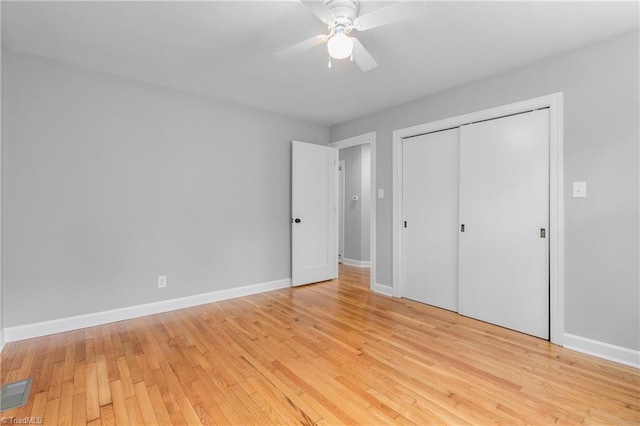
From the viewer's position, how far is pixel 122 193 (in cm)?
306

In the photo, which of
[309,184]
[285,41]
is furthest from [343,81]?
[309,184]

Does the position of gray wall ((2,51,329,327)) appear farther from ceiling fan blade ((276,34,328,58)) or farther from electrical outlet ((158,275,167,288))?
ceiling fan blade ((276,34,328,58))

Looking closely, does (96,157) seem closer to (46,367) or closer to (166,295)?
(166,295)

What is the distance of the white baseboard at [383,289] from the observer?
3.93 metres

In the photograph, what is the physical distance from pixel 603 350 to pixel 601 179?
1325 mm

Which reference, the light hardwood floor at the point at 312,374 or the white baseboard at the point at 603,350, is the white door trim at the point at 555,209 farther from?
the light hardwood floor at the point at 312,374

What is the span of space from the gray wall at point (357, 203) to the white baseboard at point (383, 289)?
1837mm

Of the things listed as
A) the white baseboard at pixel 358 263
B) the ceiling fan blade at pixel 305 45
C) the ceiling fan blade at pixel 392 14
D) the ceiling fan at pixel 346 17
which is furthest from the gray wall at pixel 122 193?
the ceiling fan blade at pixel 392 14

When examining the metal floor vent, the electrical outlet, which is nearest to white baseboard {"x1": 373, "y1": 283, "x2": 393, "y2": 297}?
the electrical outlet

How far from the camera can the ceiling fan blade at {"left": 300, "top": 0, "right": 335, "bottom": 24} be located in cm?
161

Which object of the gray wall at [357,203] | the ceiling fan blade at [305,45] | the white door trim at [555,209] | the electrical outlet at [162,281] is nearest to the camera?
the ceiling fan blade at [305,45]

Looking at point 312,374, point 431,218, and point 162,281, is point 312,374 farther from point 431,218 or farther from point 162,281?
point 431,218

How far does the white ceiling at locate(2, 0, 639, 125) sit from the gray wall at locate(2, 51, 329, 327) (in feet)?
1.10

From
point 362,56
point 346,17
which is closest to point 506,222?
point 362,56
